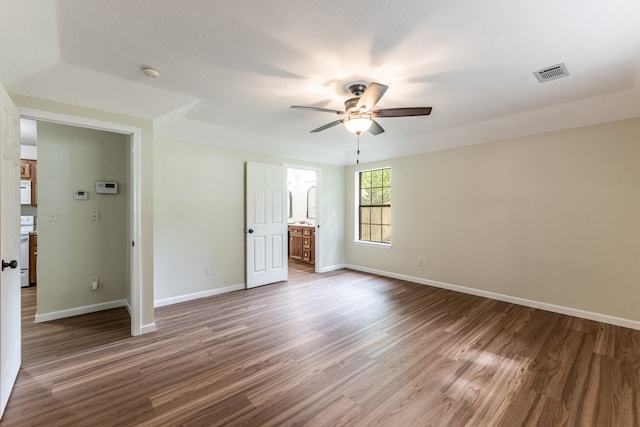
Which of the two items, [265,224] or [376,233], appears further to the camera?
[376,233]

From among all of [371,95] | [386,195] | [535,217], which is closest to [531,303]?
[535,217]

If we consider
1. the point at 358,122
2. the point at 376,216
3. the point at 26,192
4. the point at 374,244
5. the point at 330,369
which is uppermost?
the point at 358,122

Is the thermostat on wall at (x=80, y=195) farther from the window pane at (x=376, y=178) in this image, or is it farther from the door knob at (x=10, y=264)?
the window pane at (x=376, y=178)

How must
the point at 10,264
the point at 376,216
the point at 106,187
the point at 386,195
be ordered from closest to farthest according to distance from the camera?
the point at 10,264 < the point at 106,187 < the point at 386,195 < the point at 376,216

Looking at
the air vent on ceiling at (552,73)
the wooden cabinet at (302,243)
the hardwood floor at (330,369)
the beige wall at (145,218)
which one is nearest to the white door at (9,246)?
the hardwood floor at (330,369)

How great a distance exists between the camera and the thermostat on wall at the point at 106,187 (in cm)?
349

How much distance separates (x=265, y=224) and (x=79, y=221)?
7.87ft

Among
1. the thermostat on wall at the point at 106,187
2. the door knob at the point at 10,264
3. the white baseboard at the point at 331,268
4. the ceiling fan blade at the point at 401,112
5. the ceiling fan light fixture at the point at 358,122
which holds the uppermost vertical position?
the ceiling fan blade at the point at 401,112

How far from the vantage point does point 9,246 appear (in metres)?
1.90

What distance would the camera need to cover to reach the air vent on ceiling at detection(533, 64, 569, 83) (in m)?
2.30

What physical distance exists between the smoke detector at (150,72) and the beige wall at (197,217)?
1.41 metres

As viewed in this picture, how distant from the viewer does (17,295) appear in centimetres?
216

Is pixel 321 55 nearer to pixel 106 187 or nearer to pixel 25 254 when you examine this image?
pixel 106 187

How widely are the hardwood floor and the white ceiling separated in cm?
229
